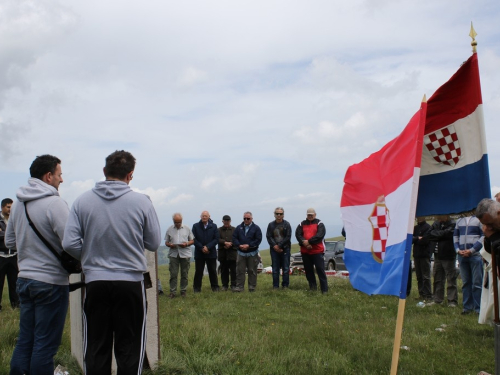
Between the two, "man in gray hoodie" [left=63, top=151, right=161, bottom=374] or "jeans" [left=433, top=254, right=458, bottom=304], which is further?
"jeans" [left=433, top=254, right=458, bottom=304]

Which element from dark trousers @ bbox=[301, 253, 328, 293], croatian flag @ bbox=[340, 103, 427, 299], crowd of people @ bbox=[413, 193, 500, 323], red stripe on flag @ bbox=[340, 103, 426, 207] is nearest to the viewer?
croatian flag @ bbox=[340, 103, 427, 299]

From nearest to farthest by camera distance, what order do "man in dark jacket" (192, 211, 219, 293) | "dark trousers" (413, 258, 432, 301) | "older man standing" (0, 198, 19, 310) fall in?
"older man standing" (0, 198, 19, 310) < "dark trousers" (413, 258, 432, 301) < "man in dark jacket" (192, 211, 219, 293)

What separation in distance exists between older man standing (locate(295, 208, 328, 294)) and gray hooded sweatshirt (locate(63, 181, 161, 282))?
1030 centimetres

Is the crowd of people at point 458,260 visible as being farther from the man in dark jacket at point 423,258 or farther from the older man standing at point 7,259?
the older man standing at point 7,259

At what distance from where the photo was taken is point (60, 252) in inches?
183

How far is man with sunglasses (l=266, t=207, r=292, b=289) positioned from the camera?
14.9 m

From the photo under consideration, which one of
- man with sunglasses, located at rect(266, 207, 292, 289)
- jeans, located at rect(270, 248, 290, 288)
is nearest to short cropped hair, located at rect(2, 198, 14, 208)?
man with sunglasses, located at rect(266, 207, 292, 289)

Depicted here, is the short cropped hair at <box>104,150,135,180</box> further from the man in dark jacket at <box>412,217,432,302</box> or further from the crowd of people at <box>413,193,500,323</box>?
the man in dark jacket at <box>412,217,432,302</box>

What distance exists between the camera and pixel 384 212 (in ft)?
18.1

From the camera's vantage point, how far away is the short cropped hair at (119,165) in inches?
172

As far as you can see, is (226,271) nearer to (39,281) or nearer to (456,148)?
(456,148)

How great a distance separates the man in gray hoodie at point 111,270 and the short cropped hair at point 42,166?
0.74 metres

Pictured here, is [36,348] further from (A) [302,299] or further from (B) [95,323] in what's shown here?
(A) [302,299]

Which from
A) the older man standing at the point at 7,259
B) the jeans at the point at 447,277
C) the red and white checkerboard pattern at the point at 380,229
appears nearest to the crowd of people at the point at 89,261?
the red and white checkerboard pattern at the point at 380,229
